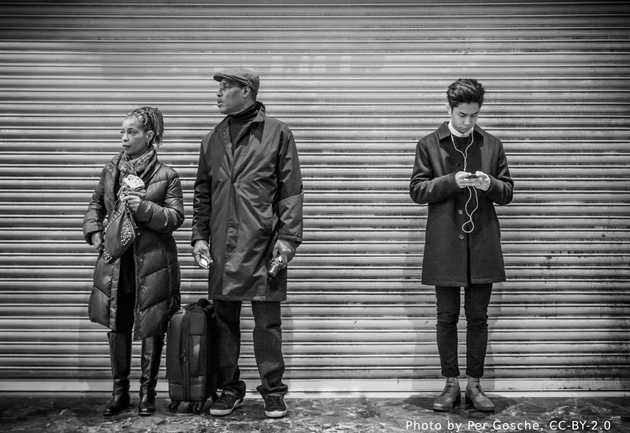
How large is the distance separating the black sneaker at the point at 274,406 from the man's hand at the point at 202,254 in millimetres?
1061

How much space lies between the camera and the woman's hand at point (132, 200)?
3.81 meters

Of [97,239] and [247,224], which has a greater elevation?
[247,224]

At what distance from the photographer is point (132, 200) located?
381 centimetres

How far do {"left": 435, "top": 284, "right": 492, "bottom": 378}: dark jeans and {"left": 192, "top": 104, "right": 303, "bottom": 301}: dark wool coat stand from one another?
1.19 meters

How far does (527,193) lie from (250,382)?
9.52 feet

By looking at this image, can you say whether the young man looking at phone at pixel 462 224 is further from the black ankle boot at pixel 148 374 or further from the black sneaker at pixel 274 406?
the black ankle boot at pixel 148 374

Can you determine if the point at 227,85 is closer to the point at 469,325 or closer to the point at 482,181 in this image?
the point at 482,181

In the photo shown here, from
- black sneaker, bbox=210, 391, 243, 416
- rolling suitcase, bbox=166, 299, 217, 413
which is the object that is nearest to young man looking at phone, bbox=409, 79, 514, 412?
black sneaker, bbox=210, 391, 243, 416

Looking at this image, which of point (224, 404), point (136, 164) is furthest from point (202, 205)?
point (224, 404)

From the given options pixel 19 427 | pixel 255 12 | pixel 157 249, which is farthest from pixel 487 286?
pixel 19 427

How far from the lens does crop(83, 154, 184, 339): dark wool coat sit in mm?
3896

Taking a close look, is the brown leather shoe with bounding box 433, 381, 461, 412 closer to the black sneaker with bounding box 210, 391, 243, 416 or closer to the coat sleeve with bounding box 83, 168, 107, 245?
the black sneaker with bounding box 210, 391, 243, 416

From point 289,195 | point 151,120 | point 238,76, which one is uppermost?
point 238,76

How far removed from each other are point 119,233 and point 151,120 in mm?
894
